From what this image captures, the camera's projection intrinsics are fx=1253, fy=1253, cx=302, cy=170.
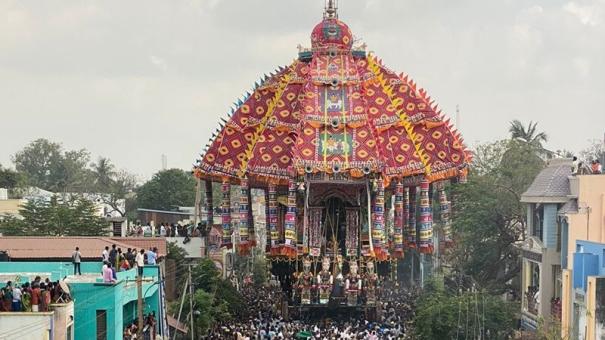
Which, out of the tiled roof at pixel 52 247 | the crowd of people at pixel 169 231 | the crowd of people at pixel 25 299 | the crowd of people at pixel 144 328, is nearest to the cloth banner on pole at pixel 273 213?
the crowd of people at pixel 169 231

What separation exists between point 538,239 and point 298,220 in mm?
14067

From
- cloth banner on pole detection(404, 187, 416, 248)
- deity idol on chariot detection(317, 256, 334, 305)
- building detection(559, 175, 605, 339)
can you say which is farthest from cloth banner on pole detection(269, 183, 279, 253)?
building detection(559, 175, 605, 339)

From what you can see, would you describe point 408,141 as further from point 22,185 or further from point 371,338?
point 22,185

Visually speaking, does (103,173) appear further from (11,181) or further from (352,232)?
(352,232)

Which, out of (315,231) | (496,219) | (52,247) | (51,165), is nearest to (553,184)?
(496,219)

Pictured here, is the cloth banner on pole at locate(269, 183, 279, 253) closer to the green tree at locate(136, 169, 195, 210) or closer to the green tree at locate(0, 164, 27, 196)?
the green tree at locate(0, 164, 27, 196)

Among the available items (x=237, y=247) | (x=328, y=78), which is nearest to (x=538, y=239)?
(x=328, y=78)

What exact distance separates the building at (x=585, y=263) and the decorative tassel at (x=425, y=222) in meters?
15.2

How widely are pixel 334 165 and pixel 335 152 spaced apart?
0.68 m

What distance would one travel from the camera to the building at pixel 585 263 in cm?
3466

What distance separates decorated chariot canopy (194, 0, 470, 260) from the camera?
54219 mm

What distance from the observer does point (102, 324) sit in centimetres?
3014

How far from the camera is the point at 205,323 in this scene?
43.1 meters

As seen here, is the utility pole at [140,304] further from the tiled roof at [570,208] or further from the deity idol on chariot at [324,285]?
the deity idol on chariot at [324,285]
